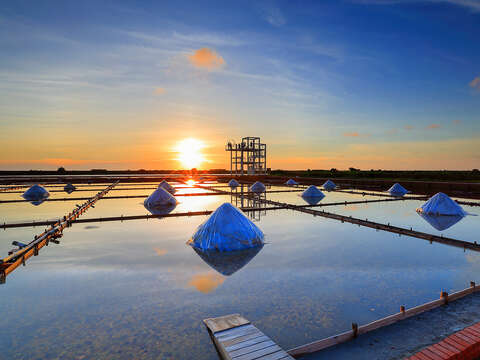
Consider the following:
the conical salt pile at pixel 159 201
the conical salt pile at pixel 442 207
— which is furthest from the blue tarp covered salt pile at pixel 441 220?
the conical salt pile at pixel 159 201

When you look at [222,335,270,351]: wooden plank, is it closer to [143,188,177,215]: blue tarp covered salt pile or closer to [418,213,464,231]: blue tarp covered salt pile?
[418,213,464,231]: blue tarp covered salt pile

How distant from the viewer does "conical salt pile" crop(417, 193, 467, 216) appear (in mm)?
19516

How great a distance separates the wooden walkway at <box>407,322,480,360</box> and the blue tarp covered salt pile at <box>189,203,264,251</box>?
25.4 ft

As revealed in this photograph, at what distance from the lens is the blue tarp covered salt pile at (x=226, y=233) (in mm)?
11703

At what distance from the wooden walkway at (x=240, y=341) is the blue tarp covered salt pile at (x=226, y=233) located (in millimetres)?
5735

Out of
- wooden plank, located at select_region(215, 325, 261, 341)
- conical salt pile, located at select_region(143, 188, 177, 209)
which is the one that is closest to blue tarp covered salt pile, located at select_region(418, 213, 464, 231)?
wooden plank, located at select_region(215, 325, 261, 341)

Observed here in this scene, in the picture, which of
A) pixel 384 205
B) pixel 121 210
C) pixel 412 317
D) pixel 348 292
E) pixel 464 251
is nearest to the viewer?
pixel 412 317

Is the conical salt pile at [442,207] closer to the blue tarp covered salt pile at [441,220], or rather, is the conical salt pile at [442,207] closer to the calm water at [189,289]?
the blue tarp covered salt pile at [441,220]

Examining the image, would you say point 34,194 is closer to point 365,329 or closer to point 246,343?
point 246,343

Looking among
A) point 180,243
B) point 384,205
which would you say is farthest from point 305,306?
point 384,205

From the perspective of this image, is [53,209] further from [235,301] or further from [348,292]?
[348,292]

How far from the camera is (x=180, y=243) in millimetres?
13016

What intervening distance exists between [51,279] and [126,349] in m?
5.26

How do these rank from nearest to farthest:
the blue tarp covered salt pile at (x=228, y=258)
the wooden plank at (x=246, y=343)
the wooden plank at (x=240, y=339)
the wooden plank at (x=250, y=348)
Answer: the wooden plank at (x=250, y=348) < the wooden plank at (x=246, y=343) < the wooden plank at (x=240, y=339) < the blue tarp covered salt pile at (x=228, y=258)
